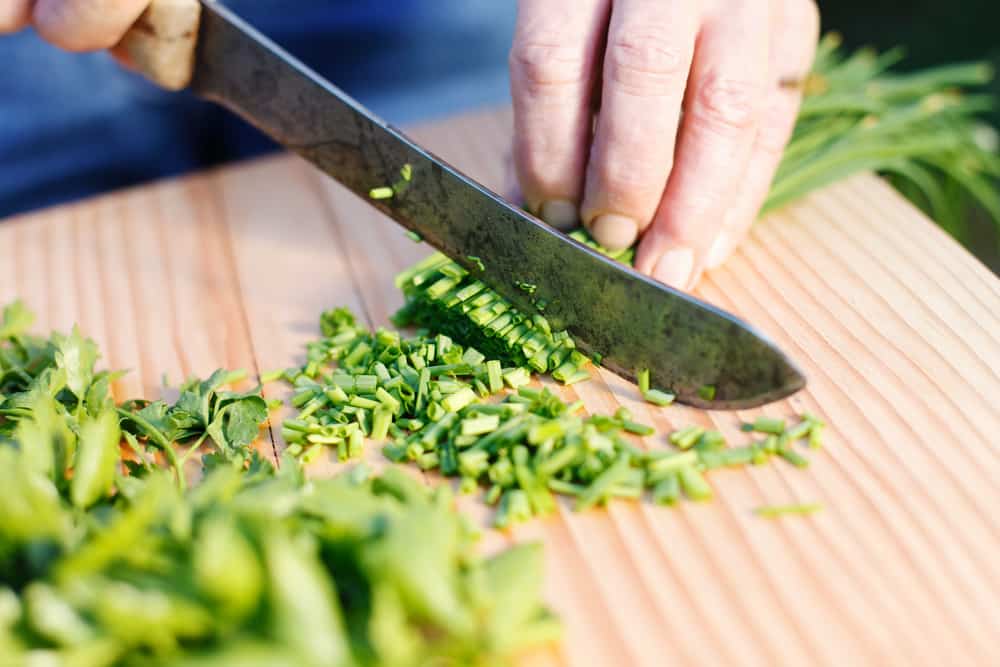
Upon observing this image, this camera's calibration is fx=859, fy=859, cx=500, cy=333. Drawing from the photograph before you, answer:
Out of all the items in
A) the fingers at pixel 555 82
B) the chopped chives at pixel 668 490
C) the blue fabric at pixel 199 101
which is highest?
the blue fabric at pixel 199 101

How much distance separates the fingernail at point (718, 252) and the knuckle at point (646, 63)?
0.32 m

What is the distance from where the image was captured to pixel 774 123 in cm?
166

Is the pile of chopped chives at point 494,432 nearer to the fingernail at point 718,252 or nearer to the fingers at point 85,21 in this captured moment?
the fingernail at point 718,252

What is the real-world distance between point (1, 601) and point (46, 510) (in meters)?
0.11

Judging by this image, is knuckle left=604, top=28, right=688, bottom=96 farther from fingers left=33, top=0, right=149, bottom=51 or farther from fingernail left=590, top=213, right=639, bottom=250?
fingers left=33, top=0, right=149, bottom=51

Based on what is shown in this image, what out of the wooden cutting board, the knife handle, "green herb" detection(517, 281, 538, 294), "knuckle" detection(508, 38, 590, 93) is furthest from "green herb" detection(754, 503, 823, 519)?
the knife handle

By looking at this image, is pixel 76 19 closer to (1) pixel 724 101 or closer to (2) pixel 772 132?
(1) pixel 724 101

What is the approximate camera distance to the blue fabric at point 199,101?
2.18 metres

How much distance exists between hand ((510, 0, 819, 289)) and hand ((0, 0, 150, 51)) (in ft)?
2.34

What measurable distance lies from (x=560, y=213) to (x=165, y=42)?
0.80 metres

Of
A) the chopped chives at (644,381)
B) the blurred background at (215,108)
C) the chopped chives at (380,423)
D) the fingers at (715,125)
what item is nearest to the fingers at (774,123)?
the fingers at (715,125)

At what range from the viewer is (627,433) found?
1.31 meters

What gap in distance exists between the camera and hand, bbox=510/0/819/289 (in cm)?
142

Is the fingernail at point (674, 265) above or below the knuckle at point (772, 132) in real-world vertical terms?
below
